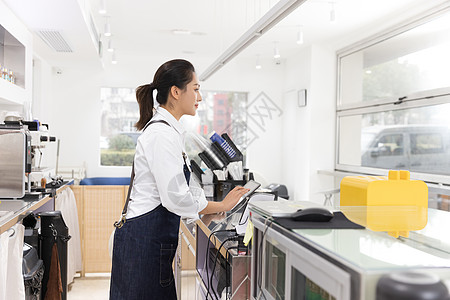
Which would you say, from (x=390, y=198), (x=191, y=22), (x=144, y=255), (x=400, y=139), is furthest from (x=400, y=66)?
(x=144, y=255)

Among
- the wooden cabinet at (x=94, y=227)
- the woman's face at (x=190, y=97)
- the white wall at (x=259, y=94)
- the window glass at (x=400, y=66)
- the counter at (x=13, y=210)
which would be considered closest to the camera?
the woman's face at (x=190, y=97)

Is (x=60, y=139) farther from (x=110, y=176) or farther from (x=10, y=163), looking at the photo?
(x=10, y=163)

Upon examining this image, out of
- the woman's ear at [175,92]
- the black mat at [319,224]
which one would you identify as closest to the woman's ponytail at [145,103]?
the woman's ear at [175,92]

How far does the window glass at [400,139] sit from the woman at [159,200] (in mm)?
3195

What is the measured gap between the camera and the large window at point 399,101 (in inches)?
171

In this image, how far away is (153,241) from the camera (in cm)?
186

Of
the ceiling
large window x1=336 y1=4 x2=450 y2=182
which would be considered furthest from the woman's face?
large window x1=336 y1=4 x2=450 y2=182

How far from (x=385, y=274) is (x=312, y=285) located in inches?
8.2

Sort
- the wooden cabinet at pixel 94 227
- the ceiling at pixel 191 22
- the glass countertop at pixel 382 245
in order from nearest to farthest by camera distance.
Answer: the glass countertop at pixel 382 245
the ceiling at pixel 191 22
the wooden cabinet at pixel 94 227

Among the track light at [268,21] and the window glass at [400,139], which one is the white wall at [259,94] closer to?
the window glass at [400,139]

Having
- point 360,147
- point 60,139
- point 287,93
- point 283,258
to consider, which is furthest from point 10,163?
point 287,93

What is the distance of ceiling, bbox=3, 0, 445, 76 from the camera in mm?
4031

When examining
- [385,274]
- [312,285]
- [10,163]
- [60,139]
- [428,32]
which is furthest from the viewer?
[60,139]

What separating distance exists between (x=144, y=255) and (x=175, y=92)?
71 centimetres
